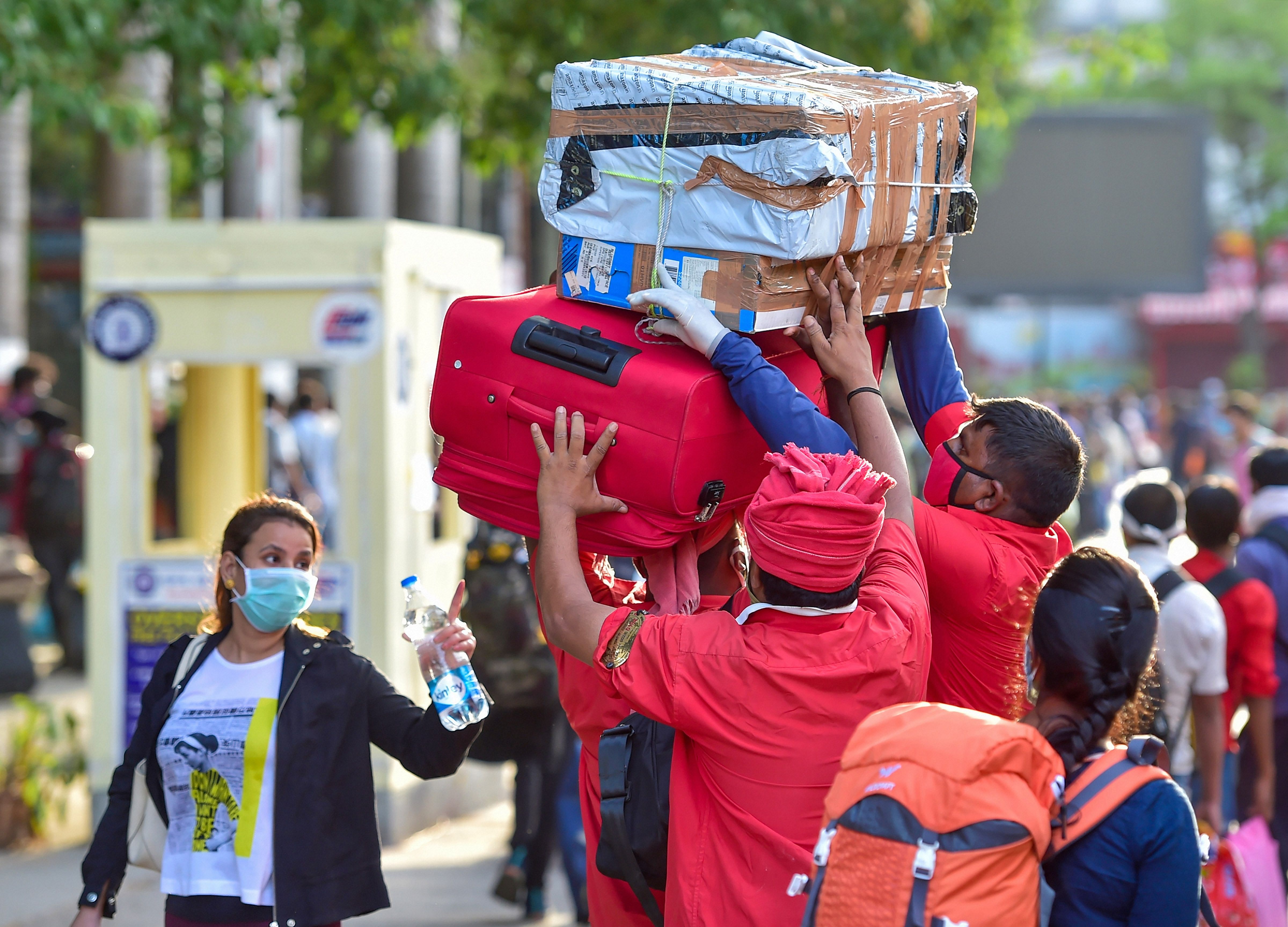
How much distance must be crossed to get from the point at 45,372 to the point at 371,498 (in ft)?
19.7

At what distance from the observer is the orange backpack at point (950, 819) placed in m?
2.25

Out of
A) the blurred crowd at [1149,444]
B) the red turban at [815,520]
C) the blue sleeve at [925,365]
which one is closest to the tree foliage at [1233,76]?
the blurred crowd at [1149,444]

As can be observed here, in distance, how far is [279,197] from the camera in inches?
655

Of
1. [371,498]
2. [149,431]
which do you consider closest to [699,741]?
[371,498]

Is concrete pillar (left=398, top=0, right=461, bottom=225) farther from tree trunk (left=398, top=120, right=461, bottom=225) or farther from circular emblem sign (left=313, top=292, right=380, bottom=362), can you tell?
circular emblem sign (left=313, top=292, right=380, bottom=362)

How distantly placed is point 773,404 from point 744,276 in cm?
28

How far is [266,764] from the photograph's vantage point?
3.63 meters

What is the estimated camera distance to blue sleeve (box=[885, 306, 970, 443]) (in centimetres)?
350

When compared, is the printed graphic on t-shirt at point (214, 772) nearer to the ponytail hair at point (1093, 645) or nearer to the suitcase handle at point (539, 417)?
the suitcase handle at point (539, 417)

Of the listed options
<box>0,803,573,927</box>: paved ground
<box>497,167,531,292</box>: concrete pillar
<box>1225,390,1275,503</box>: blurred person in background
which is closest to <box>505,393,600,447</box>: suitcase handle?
<box>0,803,573,927</box>: paved ground

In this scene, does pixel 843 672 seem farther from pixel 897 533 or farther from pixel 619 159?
pixel 619 159

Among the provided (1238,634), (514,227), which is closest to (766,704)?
(1238,634)

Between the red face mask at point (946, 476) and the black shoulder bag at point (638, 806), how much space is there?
2.55ft

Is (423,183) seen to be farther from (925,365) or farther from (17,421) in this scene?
(925,365)
